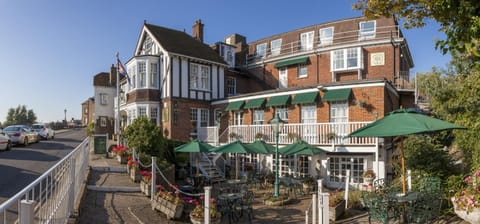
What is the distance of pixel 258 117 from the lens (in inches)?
751

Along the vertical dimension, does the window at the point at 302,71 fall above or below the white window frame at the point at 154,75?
above

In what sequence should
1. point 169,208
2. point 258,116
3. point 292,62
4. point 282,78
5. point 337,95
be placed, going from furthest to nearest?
point 282,78 → point 292,62 → point 258,116 → point 337,95 → point 169,208

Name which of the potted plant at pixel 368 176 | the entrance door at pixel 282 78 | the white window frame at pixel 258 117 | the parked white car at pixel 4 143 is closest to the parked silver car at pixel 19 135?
the parked white car at pixel 4 143

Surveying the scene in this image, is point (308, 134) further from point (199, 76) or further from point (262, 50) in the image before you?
point (262, 50)

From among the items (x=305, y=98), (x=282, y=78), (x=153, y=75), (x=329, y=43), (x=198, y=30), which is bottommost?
(x=305, y=98)

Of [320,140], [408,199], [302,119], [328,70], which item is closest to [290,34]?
[328,70]

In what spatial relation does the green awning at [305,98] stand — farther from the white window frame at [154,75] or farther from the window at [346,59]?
the white window frame at [154,75]

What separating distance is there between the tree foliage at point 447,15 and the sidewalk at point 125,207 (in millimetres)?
5002

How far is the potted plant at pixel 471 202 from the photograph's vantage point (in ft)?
21.3


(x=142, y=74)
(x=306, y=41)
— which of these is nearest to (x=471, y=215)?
(x=142, y=74)

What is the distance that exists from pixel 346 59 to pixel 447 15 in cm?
1914

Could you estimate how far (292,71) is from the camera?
25.8 meters

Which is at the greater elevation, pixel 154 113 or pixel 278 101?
pixel 278 101

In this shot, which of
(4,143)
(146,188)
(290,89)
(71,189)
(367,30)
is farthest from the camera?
(367,30)
